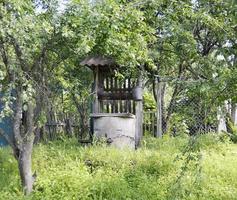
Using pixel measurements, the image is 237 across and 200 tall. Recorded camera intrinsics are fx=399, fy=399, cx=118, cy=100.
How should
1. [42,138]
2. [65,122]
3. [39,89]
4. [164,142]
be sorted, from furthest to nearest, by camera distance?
[65,122]
[42,138]
[164,142]
[39,89]

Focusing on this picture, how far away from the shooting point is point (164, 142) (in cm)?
802

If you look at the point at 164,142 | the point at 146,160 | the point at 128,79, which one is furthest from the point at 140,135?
the point at 146,160

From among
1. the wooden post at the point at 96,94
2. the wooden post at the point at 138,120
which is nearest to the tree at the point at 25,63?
the wooden post at the point at 96,94

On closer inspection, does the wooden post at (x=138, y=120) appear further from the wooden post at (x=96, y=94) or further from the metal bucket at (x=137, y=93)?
the wooden post at (x=96, y=94)

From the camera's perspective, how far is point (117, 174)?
19.7 feet

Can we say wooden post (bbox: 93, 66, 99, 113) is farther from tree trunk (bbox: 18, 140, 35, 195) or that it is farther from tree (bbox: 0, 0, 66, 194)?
tree trunk (bbox: 18, 140, 35, 195)

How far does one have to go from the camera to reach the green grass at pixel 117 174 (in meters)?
5.37

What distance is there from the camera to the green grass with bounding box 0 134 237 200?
17.6ft

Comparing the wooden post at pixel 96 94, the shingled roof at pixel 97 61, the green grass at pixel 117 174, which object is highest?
the shingled roof at pixel 97 61

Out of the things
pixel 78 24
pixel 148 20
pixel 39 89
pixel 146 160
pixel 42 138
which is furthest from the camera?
pixel 42 138

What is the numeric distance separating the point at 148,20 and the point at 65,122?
4231mm

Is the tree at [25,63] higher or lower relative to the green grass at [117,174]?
higher

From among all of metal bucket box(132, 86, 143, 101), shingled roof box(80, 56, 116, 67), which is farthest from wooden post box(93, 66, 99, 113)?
metal bucket box(132, 86, 143, 101)

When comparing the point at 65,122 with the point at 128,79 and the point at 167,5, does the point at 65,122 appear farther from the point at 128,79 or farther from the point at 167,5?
the point at 167,5
